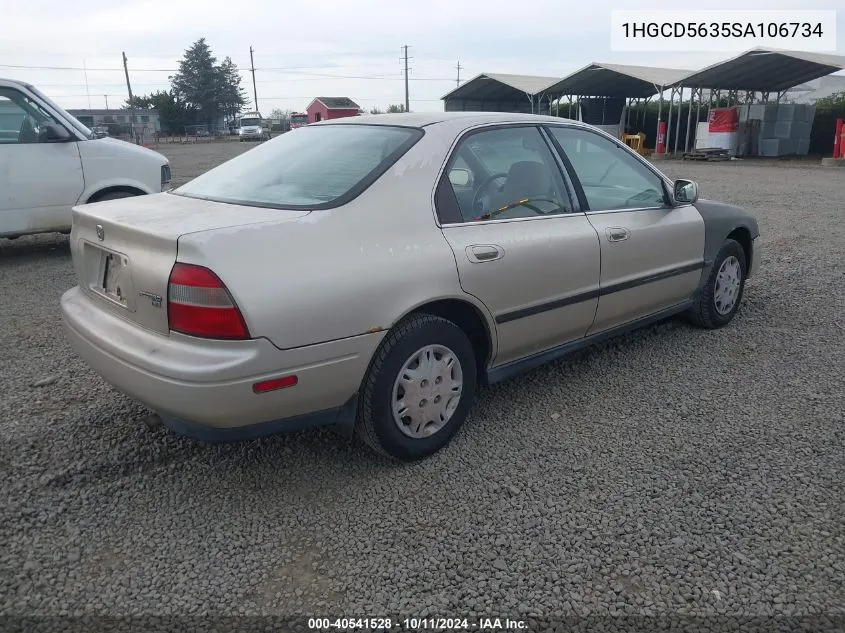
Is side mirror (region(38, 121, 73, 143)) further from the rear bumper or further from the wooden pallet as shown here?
the wooden pallet

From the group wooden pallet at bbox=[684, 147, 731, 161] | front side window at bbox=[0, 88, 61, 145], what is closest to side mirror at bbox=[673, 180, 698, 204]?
front side window at bbox=[0, 88, 61, 145]

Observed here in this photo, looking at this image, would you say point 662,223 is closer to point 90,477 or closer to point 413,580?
point 413,580

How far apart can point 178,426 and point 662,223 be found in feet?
9.96

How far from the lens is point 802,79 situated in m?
24.8

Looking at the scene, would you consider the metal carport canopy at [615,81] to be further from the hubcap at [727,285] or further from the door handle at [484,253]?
the door handle at [484,253]

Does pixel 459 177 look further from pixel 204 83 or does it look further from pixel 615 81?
pixel 204 83

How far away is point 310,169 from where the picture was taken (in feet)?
10.7

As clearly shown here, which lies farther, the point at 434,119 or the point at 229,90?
the point at 229,90

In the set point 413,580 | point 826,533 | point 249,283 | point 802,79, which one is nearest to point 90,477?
point 249,283

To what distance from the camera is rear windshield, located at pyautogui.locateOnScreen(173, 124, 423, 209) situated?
3.00 m

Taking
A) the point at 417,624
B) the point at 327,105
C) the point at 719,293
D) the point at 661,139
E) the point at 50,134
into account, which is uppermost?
the point at 327,105

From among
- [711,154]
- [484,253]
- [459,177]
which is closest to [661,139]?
[711,154]

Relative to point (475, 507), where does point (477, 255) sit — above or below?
above

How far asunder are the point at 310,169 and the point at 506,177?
1.00 m
